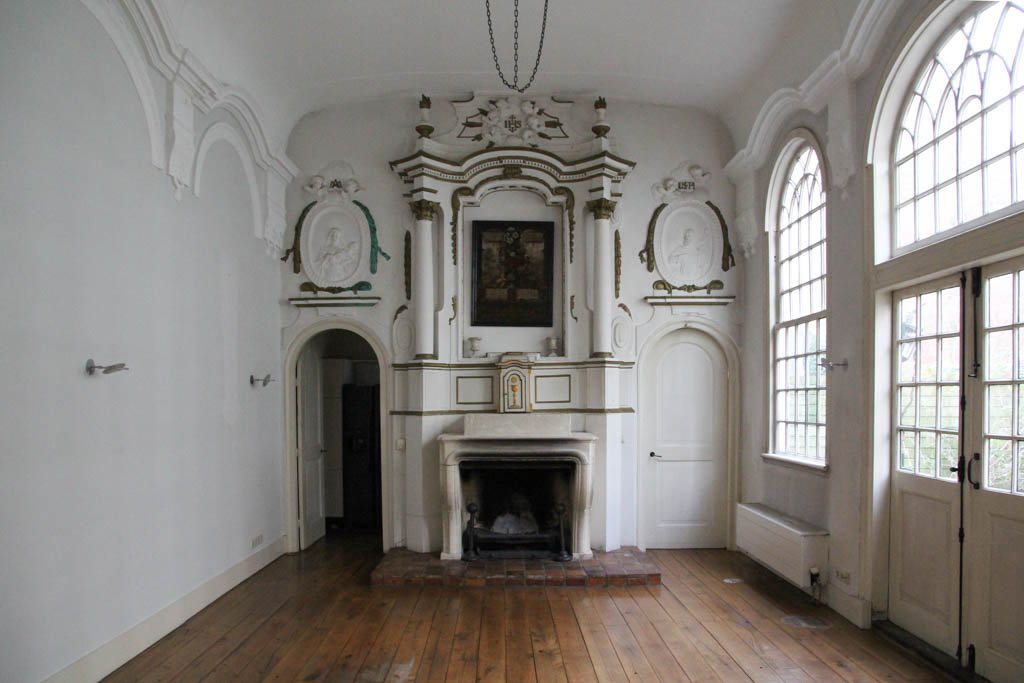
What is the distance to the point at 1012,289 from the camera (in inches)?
128

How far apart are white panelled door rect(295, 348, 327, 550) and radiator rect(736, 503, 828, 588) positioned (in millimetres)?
4251

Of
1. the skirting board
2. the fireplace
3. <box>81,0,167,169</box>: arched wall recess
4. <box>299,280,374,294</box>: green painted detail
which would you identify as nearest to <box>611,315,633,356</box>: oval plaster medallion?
the fireplace

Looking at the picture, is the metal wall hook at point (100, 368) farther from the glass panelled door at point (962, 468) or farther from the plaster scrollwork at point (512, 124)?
the glass panelled door at point (962, 468)

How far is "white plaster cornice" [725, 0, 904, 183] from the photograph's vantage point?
3965 millimetres

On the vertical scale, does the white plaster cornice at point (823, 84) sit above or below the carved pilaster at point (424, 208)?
above

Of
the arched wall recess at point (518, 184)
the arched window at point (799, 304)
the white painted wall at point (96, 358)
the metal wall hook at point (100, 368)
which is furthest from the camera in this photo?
the arched wall recess at point (518, 184)

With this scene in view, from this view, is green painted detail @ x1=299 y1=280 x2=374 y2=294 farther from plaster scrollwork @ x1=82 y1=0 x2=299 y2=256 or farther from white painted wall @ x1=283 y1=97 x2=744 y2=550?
plaster scrollwork @ x1=82 y1=0 x2=299 y2=256

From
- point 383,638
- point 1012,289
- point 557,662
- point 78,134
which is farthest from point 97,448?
point 1012,289

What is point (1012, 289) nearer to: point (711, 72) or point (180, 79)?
point (711, 72)

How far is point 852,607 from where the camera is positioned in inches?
168

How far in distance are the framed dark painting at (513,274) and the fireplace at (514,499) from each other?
1039 millimetres

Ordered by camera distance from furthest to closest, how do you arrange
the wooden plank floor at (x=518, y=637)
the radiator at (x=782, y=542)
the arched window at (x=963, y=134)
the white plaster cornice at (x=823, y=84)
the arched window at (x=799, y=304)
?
the arched window at (x=799, y=304) → the radiator at (x=782, y=542) → the white plaster cornice at (x=823, y=84) → the wooden plank floor at (x=518, y=637) → the arched window at (x=963, y=134)

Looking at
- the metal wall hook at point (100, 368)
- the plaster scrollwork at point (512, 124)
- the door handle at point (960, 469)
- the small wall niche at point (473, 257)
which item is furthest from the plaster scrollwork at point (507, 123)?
the door handle at point (960, 469)

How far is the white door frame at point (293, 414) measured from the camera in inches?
247
